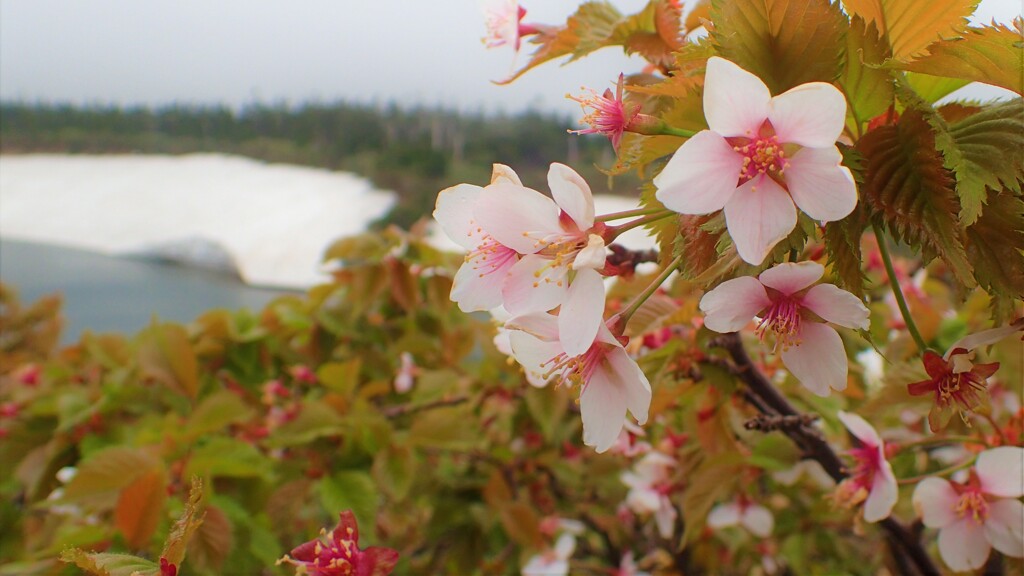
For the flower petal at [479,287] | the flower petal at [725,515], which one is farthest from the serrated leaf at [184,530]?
the flower petal at [725,515]

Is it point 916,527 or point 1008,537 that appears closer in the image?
point 1008,537

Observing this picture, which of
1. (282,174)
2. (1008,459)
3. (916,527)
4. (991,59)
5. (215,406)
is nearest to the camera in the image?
(991,59)

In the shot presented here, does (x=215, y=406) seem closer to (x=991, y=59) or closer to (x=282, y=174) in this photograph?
(x=991, y=59)

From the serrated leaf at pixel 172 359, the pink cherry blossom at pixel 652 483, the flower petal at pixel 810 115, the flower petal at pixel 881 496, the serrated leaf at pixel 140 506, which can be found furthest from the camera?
the serrated leaf at pixel 172 359

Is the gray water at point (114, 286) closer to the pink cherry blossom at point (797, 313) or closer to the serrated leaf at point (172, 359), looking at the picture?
the serrated leaf at point (172, 359)

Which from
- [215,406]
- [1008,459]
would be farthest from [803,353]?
[215,406]

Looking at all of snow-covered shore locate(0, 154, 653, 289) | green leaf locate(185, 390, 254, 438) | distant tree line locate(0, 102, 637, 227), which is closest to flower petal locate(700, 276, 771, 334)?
green leaf locate(185, 390, 254, 438)
